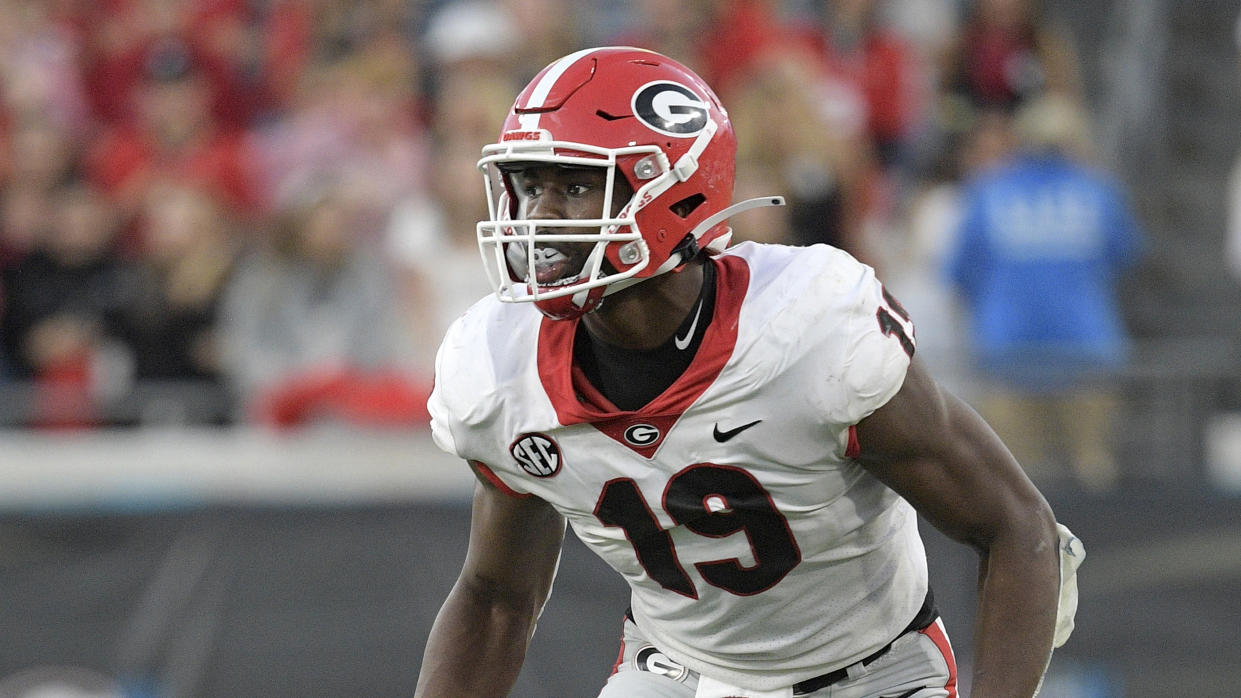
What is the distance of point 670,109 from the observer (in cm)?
Result: 275

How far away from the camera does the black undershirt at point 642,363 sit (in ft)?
9.00

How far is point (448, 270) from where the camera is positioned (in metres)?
6.18

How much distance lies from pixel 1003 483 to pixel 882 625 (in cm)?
37

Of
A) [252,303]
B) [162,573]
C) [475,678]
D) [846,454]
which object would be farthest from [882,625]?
[252,303]

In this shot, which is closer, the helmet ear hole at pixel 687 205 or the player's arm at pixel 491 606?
the helmet ear hole at pixel 687 205

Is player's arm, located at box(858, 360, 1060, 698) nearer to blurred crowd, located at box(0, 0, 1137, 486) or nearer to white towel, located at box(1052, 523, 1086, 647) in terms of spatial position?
white towel, located at box(1052, 523, 1086, 647)

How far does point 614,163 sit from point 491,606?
87cm

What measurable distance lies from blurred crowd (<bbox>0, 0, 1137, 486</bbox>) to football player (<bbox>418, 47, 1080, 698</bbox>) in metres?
3.09

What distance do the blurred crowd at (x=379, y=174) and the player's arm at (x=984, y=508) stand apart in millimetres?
3196

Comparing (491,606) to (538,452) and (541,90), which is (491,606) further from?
(541,90)

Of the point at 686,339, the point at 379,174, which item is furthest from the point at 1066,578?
the point at 379,174

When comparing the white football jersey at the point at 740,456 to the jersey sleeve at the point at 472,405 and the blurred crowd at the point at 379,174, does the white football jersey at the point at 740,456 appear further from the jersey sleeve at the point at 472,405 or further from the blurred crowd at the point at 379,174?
the blurred crowd at the point at 379,174

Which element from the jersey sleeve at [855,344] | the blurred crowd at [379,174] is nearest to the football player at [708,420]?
the jersey sleeve at [855,344]

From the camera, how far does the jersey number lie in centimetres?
272
